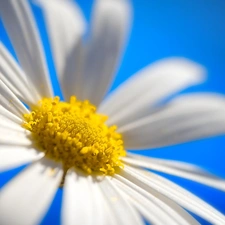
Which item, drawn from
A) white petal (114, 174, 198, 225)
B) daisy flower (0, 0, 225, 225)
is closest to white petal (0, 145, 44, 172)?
daisy flower (0, 0, 225, 225)

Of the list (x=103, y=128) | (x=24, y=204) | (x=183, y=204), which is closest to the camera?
(x=24, y=204)

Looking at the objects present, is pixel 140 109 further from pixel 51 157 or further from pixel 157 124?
pixel 51 157

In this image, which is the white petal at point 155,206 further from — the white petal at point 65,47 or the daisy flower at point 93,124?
the white petal at point 65,47

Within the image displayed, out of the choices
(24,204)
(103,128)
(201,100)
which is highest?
(201,100)

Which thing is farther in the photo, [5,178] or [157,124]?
[5,178]

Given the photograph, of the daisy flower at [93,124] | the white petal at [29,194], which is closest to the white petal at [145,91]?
the daisy flower at [93,124]

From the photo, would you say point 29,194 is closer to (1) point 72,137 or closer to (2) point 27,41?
(1) point 72,137

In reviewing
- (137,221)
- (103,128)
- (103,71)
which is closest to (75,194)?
(137,221)

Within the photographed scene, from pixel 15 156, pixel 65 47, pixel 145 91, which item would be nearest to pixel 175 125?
pixel 145 91
